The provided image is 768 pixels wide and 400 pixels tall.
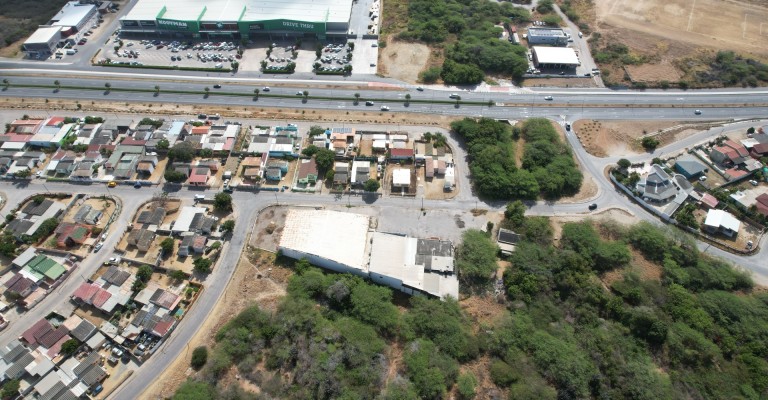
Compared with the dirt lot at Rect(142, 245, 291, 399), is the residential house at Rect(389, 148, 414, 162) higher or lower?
higher

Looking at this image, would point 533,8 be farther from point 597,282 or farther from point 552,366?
point 552,366

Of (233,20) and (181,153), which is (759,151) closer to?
(181,153)

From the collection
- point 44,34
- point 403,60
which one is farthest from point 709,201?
point 44,34

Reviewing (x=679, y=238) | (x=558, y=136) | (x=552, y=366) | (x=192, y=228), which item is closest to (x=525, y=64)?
(x=558, y=136)

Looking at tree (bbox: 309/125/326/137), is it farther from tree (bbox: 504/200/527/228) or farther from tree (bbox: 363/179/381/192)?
tree (bbox: 504/200/527/228)

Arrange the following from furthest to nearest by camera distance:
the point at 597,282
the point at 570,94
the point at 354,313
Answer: the point at 570,94 < the point at 597,282 < the point at 354,313

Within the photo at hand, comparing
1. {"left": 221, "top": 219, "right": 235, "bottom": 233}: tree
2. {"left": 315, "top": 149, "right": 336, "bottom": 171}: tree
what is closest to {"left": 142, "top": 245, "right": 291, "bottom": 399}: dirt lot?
{"left": 221, "top": 219, "right": 235, "bottom": 233}: tree
